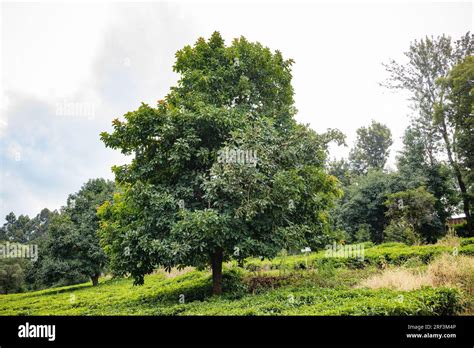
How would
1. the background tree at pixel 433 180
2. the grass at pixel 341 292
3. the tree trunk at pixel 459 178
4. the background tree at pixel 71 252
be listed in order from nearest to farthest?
the grass at pixel 341 292 < the tree trunk at pixel 459 178 < the background tree at pixel 433 180 < the background tree at pixel 71 252

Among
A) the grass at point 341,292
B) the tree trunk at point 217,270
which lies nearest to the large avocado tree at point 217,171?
the tree trunk at point 217,270

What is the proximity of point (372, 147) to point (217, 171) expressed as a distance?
51.1m

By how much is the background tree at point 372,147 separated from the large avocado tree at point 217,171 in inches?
1779

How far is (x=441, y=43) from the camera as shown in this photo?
29766mm

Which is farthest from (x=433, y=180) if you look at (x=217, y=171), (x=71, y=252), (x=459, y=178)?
(x=71, y=252)

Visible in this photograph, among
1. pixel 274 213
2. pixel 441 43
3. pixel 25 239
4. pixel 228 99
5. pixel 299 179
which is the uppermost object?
pixel 441 43

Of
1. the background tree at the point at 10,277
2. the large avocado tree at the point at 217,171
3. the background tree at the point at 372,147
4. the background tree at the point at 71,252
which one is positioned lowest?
the background tree at the point at 10,277

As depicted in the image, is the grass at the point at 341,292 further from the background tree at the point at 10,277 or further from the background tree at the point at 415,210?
the background tree at the point at 10,277

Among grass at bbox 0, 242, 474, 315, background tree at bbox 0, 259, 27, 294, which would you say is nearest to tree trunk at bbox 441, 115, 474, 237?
grass at bbox 0, 242, 474, 315

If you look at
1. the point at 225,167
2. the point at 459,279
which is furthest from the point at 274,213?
the point at 459,279

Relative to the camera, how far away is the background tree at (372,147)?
54469mm

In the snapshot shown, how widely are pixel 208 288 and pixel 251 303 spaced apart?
4098 millimetres
